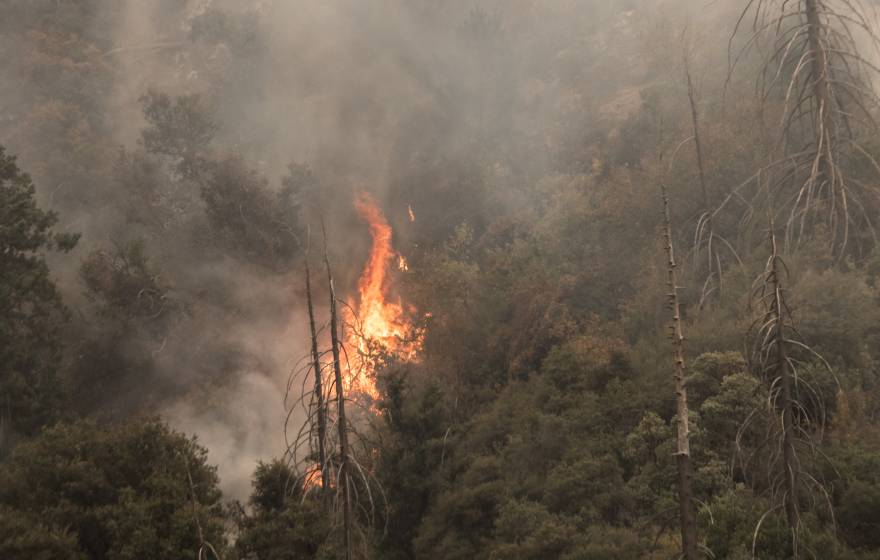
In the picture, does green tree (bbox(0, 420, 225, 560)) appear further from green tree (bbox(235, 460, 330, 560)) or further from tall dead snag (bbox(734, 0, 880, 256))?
tall dead snag (bbox(734, 0, 880, 256))

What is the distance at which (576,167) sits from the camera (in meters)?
36.8

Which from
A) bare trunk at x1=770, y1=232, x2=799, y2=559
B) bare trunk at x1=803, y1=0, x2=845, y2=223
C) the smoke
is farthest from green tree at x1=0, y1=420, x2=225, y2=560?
bare trunk at x1=803, y1=0, x2=845, y2=223

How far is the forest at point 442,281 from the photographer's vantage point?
16.5 metres

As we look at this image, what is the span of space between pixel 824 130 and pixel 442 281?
1749cm

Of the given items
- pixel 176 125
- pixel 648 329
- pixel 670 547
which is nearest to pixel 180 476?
pixel 670 547

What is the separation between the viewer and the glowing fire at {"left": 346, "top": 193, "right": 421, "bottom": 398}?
31109mm

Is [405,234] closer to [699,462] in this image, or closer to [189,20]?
[699,462]

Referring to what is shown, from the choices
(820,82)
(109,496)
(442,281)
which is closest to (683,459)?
(820,82)

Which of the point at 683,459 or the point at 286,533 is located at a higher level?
the point at 286,533

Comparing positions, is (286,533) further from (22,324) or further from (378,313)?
(22,324)

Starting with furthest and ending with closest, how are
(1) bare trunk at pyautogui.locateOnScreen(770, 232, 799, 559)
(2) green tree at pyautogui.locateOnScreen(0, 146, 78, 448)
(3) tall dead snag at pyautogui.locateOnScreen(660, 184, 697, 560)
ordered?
(2) green tree at pyautogui.locateOnScreen(0, 146, 78, 448) < (1) bare trunk at pyautogui.locateOnScreen(770, 232, 799, 559) < (3) tall dead snag at pyautogui.locateOnScreen(660, 184, 697, 560)

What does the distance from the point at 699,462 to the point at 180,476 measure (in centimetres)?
1191

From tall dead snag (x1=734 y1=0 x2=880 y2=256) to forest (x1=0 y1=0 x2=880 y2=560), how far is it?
195 mm

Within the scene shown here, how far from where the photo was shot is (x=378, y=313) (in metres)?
34.5
